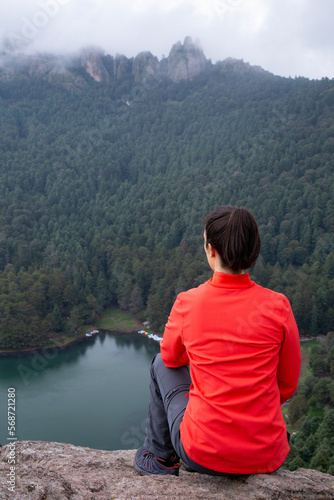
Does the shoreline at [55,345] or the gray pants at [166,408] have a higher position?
the gray pants at [166,408]

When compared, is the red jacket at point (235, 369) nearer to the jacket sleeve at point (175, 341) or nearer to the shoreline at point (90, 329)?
the jacket sleeve at point (175, 341)

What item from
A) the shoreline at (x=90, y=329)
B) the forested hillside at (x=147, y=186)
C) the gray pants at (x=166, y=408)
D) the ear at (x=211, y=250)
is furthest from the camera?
the forested hillside at (x=147, y=186)

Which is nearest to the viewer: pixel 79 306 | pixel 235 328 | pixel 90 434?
pixel 235 328

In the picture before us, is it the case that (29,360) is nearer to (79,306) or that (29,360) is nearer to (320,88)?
(79,306)

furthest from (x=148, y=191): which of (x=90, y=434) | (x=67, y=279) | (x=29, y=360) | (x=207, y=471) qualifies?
(x=207, y=471)

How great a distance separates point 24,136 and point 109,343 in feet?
149

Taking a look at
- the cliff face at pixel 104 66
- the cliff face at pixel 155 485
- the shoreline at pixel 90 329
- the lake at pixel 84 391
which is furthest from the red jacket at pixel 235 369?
the cliff face at pixel 104 66

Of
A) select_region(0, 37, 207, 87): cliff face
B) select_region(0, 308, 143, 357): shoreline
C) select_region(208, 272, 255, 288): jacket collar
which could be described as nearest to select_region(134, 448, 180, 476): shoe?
select_region(208, 272, 255, 288): jacket collar

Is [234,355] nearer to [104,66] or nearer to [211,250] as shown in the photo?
[211,250]

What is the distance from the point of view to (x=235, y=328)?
1.49 m

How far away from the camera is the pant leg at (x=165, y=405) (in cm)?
181

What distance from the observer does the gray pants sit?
1789 millimetres

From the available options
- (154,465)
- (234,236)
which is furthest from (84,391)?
(234,236)

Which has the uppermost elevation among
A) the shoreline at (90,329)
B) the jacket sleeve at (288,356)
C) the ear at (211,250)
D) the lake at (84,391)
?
the ear at (211,250)
